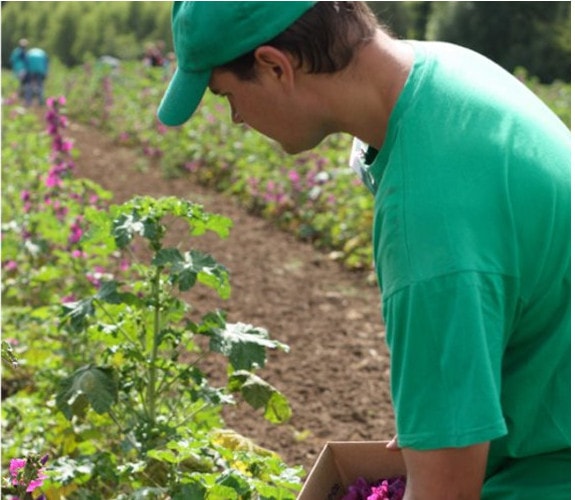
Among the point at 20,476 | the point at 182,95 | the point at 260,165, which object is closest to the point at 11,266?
the point at 20,476

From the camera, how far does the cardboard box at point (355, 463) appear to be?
2.58 m

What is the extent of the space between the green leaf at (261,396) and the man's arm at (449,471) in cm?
146

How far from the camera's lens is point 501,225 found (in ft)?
6.18

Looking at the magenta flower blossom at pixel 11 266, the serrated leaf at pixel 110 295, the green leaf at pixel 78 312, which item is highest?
the serrated leaf at pixel 110 295

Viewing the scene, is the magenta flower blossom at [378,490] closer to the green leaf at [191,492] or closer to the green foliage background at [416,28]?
the green leaf at [191,492]

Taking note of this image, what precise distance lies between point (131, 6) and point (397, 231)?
49508 mm

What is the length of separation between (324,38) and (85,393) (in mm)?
1637

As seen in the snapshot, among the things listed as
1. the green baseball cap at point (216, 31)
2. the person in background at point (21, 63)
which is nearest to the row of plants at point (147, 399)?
the green baseball cap at point (216, 31)

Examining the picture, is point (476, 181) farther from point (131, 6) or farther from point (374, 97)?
point (131, 6)

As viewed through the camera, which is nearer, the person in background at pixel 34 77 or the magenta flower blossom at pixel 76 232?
the magenta flower blossom at pixel 76 232

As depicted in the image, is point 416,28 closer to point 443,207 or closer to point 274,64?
point 274,64

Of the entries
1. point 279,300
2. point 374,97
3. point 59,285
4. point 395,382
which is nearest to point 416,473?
point 395,382

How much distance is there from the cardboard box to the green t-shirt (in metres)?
0.55

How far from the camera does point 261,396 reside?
3.37 m
